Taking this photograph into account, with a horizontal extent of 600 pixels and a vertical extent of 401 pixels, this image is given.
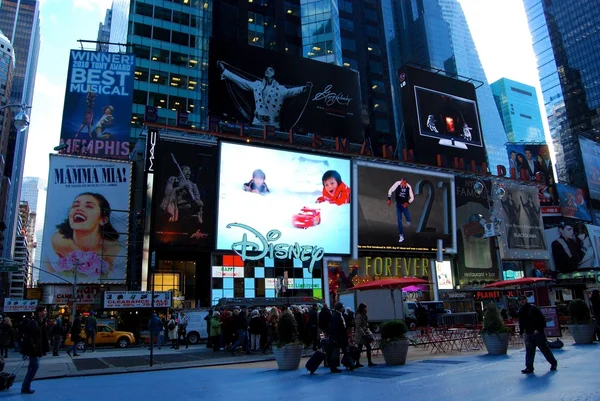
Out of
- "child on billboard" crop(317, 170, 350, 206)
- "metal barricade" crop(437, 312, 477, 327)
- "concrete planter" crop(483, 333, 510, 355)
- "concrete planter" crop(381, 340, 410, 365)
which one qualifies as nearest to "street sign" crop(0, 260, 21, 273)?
"concrete planter" crop(381, 340, 410, 365)

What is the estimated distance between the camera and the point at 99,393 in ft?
34.6

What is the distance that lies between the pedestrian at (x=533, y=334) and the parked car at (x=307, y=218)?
3215 centimetres

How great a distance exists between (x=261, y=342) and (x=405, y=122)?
3745cm

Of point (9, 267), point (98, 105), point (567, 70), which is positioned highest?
point (567, 70)

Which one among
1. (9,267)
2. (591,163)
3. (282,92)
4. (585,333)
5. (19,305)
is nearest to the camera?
(585,333)

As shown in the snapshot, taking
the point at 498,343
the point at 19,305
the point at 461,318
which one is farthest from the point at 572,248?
the point at 19,305

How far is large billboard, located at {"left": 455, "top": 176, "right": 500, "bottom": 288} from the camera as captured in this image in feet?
177

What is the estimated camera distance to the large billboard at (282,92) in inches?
1710

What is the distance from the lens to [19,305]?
3312 centimetres

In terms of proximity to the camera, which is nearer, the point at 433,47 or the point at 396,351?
the point at 396,351

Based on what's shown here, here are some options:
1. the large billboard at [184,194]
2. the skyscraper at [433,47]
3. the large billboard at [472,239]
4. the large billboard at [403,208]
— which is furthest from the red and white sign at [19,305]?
the skyscraper at [433,47]

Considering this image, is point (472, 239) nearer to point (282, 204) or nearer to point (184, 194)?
point (282, 204)

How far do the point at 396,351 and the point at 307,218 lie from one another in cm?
3036

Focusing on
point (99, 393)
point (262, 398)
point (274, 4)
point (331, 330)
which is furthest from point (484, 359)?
point (274, 4)
